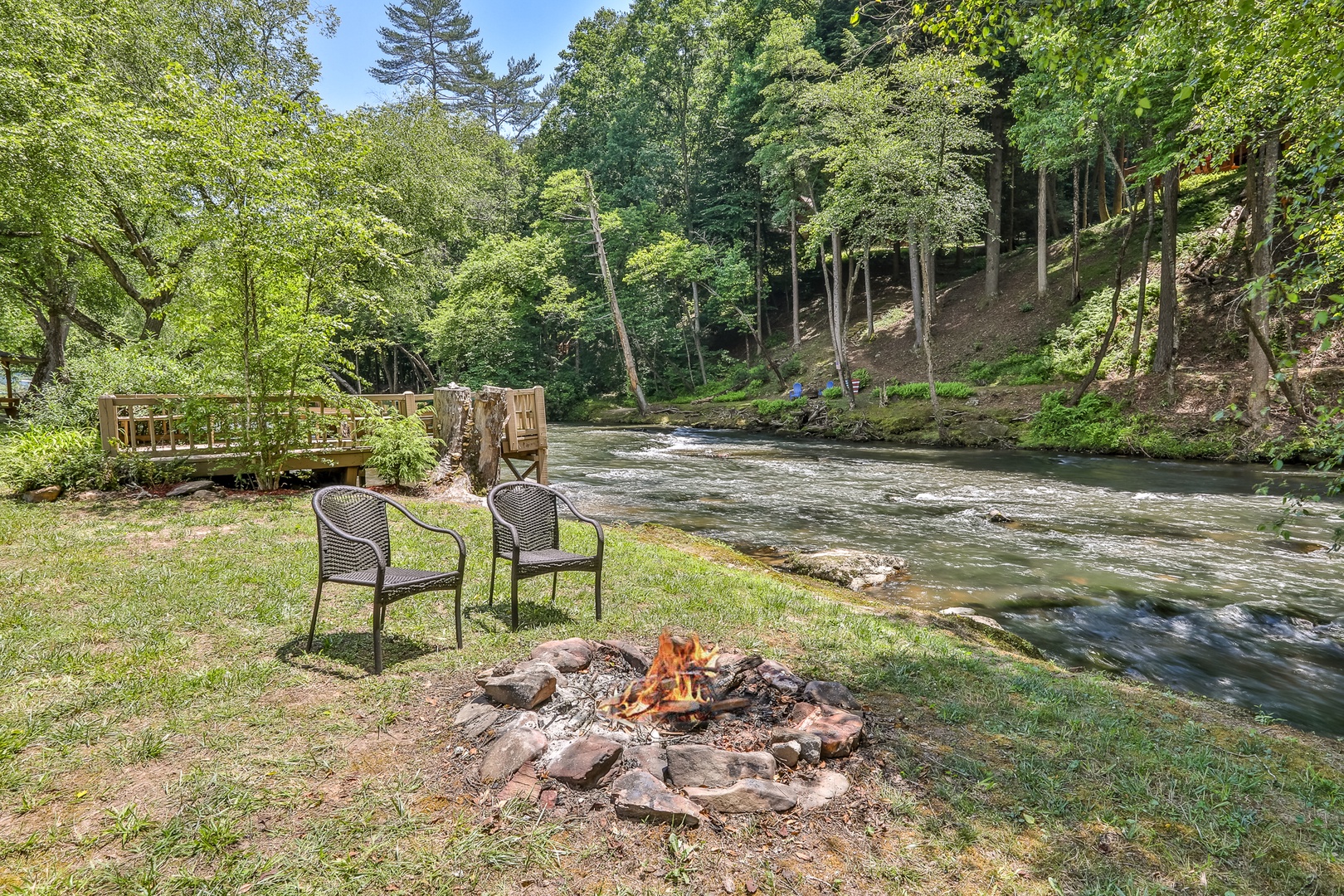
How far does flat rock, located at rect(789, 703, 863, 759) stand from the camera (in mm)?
2871

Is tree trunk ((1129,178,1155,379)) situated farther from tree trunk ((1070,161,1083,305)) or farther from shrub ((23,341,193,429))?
shrub ((23,341,193,429))

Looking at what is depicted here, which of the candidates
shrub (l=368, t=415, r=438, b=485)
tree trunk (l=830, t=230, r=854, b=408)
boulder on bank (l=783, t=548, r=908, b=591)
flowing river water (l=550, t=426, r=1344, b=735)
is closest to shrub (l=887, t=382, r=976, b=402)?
tree trunk (l=830, t=230, r=854, b=408)

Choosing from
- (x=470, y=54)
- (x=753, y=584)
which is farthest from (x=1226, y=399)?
(x=470, y=54)

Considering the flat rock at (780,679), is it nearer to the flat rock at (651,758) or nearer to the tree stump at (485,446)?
the flat rock at (651,758)

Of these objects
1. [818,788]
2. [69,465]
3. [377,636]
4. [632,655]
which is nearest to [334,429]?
[69,465]

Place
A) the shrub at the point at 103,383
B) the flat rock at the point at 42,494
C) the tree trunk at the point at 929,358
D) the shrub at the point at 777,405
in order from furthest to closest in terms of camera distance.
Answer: the shrub at the point at 777,405
the tree trunk at the point at 929,358
the shrub at the point at 103,383
the flat rock at the point at 42,494

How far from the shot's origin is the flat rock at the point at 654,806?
2.45 m

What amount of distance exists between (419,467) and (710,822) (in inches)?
345

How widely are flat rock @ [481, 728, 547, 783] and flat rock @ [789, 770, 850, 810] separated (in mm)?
1124

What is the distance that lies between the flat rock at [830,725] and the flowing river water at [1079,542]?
11.4 feet

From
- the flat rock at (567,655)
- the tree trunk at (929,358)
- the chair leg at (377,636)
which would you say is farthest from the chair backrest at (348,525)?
the tree trunk at (929,358)

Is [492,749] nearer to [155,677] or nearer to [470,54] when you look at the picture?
[155,677]

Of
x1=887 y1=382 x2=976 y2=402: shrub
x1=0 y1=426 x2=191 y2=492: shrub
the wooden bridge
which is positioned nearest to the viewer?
x1=0 y1=426 x2=191 y2=492: shrub

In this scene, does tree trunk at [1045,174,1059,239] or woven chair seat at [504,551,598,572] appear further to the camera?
tree trunk at [1045,174,1059,239]
